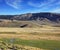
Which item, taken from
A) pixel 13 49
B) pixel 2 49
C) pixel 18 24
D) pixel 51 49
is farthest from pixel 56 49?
pixel 18 24

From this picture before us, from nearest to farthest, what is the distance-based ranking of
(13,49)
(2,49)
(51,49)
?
(2,49)
(13,49)
(51,49)

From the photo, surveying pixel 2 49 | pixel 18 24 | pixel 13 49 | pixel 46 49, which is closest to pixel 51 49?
pixel 46 49

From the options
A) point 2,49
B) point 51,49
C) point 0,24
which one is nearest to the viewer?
point 2,49

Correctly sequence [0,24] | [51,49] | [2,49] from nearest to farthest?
[2,49] → [51,49] → [0,24]

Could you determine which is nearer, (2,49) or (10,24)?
(2,49)

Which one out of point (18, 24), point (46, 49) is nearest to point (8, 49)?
point (46, 49)

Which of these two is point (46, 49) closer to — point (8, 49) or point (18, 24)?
point (8, 49)

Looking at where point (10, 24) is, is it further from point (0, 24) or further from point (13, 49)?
point (13, 49)

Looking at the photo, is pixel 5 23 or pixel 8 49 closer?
pixel 8 49

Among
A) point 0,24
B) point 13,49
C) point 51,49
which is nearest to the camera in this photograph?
point 13,49
